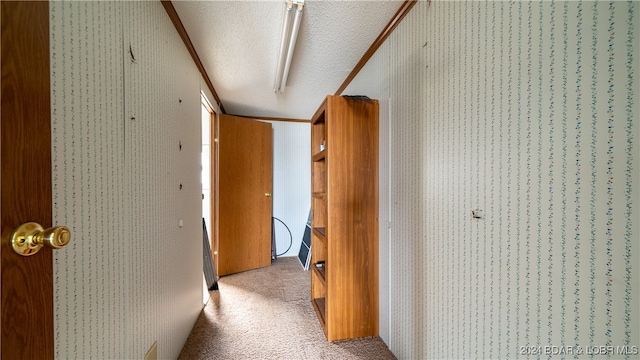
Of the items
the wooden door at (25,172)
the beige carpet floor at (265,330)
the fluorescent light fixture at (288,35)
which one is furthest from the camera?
the beige carpet floor at (265,330)

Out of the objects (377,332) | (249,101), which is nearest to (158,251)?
(377,332)

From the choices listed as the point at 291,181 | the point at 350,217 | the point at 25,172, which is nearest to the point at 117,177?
the point at 25,172

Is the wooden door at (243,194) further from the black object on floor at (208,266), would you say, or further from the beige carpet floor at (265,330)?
the beige carpet floor at (265,330)

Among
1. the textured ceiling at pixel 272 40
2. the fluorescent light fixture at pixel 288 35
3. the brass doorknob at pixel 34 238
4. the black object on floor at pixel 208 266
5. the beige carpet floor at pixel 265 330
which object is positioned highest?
the textured ceiling at pixel 272 40

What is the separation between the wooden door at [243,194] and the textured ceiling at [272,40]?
56 cm

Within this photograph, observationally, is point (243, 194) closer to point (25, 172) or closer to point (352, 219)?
point (352, 219)

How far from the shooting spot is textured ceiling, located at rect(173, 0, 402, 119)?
1273mm

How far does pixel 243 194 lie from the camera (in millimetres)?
2812

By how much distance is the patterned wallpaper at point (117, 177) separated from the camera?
66cm

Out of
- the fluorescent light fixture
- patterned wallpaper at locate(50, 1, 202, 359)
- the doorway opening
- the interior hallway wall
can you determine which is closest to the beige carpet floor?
patterned wallpaper at locate(50, 1, 202, 359)

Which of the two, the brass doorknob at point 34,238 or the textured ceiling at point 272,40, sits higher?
the textured ceiling at point 272,40

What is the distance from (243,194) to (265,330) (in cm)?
162

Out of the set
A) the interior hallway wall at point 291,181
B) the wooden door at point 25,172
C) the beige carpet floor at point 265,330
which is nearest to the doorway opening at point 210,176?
the beige carpet floor at point 265,330

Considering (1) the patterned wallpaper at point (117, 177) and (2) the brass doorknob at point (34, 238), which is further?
(1) the patterned wallpaper at point (117, 177)
